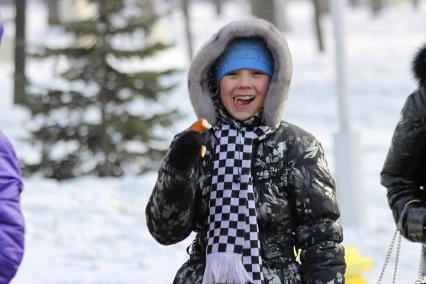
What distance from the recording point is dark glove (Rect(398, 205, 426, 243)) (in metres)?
4.10

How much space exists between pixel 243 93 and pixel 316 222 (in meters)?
0.53

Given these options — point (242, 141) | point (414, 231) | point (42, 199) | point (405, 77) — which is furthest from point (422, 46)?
Result: point (405, 77)

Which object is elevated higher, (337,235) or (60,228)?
(337,235)

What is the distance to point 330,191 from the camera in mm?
3688

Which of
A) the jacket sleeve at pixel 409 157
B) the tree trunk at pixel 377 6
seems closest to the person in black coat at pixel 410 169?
the jacket sleeve at pixel 409 157

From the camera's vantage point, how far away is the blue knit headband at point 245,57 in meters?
3.76

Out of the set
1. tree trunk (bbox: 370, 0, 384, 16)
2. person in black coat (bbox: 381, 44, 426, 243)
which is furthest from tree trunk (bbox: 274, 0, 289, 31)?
person in black coat (bbox: 381, 44, 426, 243)

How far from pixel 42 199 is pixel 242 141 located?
7.99m

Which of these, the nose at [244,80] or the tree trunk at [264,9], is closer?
the nose at [244,80]

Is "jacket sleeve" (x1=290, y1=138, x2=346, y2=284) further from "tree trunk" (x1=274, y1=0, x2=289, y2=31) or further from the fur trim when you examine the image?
"tree trunk" (x1=274, y1=0, x2=289, y2=31)

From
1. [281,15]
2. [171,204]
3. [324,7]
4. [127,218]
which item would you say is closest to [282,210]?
[171,204]

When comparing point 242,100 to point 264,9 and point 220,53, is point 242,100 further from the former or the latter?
point 264,9

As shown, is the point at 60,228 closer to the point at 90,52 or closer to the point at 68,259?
the point at 68,259

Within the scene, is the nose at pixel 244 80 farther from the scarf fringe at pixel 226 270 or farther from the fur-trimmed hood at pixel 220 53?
the scarf fringe at pixel 226 270
